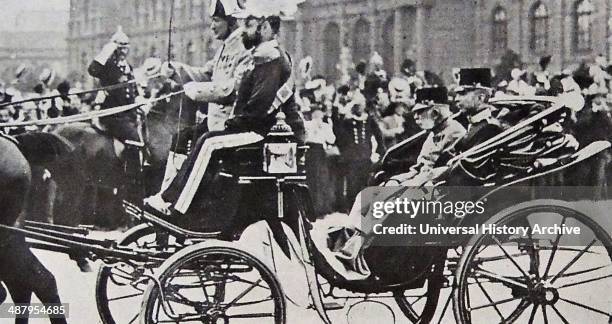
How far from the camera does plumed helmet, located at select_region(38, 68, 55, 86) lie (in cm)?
442

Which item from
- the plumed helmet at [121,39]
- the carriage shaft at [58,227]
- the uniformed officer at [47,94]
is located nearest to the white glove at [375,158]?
the plumed helmet at [121,39]

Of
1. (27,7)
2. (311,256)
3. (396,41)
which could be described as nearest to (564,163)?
(396,41)

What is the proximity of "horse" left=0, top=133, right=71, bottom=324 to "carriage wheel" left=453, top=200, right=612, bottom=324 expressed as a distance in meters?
2.29

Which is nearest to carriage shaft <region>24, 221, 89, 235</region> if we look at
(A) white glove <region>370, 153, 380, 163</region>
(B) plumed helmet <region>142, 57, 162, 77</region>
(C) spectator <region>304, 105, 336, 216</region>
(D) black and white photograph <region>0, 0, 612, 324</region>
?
(D) black and white photograph <region>0, 0, 612, 324</region>

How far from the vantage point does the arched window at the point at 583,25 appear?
14.3ft

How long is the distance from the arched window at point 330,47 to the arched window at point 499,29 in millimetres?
872

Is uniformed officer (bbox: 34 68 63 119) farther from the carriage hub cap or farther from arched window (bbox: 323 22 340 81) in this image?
the carriage hub cap

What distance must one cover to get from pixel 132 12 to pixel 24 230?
4.39 ft

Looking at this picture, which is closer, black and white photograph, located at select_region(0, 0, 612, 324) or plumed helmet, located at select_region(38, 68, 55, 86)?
black and white photograph, located at select_region(0, 0, 612, 324)

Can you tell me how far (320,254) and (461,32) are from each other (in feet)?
4.82

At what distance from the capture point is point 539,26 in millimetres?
4379

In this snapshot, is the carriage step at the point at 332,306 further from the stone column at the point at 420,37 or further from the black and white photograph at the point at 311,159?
the stone column at the point at 420,37

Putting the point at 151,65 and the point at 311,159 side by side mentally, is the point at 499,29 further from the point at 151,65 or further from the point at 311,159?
the point at 151,65

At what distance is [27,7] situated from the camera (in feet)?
14.7
